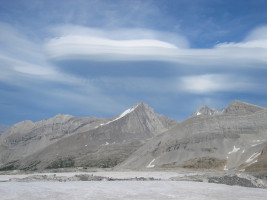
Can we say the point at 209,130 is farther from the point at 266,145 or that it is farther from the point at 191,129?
the point at 266,145

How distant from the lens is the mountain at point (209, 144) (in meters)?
109

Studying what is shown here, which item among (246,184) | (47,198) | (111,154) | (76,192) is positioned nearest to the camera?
(47,198)

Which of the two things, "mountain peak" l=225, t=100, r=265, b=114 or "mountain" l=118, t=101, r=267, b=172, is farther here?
"mountain peak" l=225, t=100, r=265, b=114

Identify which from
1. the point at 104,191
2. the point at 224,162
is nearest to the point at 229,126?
the point at 224,162

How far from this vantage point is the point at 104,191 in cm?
3042

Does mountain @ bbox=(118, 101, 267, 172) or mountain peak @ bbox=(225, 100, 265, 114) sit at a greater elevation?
mountain peak @ bbox=(225, 100, 265, 114)

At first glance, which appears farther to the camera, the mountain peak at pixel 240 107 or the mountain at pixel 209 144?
the mountain peak at pixel 240 107

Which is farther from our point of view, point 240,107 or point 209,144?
point 240,107

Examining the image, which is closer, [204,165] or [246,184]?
[246,184]

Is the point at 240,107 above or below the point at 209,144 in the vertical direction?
above

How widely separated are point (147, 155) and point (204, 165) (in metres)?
26.4

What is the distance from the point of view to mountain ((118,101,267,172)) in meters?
109

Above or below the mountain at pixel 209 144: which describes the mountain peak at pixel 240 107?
above

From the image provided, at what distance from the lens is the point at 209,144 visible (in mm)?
121125
